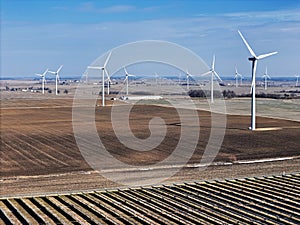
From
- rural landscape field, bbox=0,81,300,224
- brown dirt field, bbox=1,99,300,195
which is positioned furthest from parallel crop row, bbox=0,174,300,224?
brown dirt field, bbox=1,99,300,195

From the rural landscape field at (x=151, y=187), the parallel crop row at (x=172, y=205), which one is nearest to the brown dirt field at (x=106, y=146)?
the rural landscape field at (x=151, y=187)

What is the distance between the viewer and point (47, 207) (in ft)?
85.7

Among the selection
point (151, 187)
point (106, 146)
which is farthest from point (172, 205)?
point (106, 146)

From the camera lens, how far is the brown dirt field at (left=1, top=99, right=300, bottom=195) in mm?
34688

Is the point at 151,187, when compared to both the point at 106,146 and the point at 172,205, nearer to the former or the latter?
the point at 172,205

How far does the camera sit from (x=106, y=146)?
50.1 meters

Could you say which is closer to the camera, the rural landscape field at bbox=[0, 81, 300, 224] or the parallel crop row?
the parallel crop row

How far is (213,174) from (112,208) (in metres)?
11.3

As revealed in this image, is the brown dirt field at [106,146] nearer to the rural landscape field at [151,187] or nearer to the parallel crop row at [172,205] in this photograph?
the rural landscape field at [151,187]

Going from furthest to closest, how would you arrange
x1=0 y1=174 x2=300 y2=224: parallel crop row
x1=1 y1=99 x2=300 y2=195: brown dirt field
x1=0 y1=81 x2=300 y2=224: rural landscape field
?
x1=1 y1=99 x2=300 y2=195: brown dirt field < x1=0 y1=81 x2=300 y2=224: rural landscape field < x1=0 y1=174 x2=300 y2=224: parallel crop row

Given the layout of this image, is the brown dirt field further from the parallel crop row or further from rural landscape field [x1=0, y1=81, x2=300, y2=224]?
the parallel crop row

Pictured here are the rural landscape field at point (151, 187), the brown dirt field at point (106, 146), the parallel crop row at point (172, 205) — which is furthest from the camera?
the brown dirt field at point (106, 146)

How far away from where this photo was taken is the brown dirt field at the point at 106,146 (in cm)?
3469

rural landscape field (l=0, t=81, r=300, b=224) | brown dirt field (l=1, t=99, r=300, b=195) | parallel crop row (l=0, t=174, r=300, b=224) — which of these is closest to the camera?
parallel crop row (l=0, t=174, r=300, b=224)
